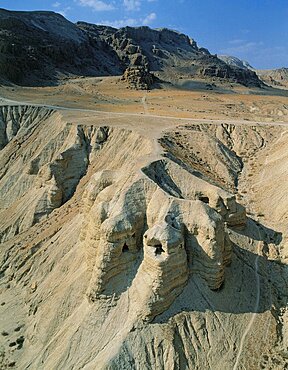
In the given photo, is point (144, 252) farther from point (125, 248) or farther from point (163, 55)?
point (163, 55)

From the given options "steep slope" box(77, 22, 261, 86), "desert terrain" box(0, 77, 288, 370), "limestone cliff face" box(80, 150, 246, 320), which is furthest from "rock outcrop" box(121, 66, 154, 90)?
"limestone cliff face" box(80, 150, 246, 320)

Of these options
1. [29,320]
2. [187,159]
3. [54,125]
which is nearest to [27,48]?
[54,125]

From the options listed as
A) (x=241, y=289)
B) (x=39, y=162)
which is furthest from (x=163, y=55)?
(x=241, y=289)

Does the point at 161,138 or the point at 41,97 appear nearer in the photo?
the point at 161,138

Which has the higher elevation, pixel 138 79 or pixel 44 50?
pixel 44 50

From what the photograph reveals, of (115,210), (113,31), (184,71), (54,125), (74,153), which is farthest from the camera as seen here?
(113,31)

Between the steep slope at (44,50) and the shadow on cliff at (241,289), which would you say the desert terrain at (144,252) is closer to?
the shadow on cliff at (241,289)

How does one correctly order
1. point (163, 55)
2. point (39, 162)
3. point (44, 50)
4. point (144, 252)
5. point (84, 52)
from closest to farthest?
point (144, 252) < point (39, 162) < point (44, 50) < point (84, 52) < point (163, 55)

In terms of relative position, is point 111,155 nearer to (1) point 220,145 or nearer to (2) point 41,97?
(1) point 220,145
